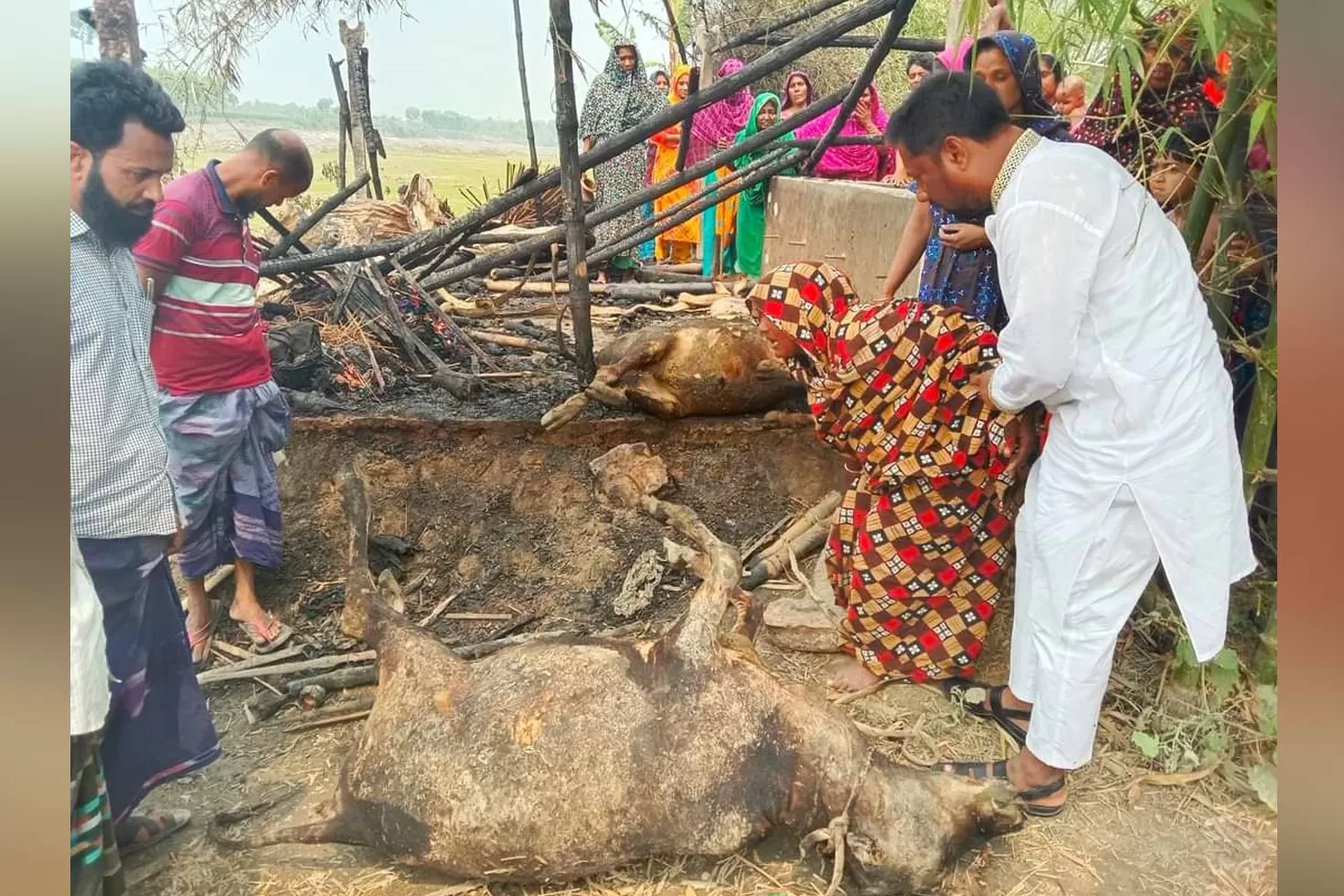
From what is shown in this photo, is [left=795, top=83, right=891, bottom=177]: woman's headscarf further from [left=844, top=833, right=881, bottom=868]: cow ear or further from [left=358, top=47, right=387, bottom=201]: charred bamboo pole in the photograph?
[left=844, top=833, right=881, bottom=868]: cow ear

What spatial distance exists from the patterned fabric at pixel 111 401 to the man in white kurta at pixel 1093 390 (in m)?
1.94

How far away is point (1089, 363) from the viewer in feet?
7.19

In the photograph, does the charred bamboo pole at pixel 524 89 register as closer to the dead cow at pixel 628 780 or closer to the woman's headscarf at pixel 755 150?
the woman's headscarf at pixel 755 150

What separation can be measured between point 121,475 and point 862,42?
235 centimetres

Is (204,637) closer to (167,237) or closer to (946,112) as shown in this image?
(167,237)

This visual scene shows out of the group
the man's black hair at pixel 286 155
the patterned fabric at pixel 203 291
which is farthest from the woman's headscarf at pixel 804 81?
the patterned fabric at pixel 203 291

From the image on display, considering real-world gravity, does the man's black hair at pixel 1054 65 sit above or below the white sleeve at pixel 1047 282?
above

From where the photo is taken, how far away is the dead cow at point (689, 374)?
9.28ft

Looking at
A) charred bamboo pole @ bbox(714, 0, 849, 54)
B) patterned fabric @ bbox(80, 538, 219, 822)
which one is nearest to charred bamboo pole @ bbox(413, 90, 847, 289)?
charred bamboo pole @ bbox(714, 0, 849, 54)

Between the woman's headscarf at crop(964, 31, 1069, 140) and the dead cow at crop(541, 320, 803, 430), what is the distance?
1.00 m

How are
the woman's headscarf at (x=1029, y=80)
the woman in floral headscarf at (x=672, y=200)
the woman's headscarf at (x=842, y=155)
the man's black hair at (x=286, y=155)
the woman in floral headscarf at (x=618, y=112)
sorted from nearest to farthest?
the man's black hair at (x=286, y=155) → the woman's headscarf at (x=1029, y=80) → the woman in floral headscarf at (x=618, y=112) → the woman's headscarf at (x=842, y=155) → the woman in floral headscarf at (x=672, y=200)

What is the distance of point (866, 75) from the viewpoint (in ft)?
8.76
